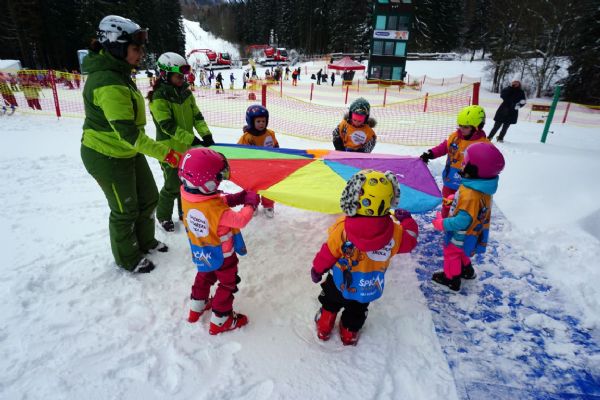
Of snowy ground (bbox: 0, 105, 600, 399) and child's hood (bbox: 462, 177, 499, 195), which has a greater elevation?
child's hood (bbox: 462, 177, 499, 195)

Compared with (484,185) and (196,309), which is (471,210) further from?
(196,309)

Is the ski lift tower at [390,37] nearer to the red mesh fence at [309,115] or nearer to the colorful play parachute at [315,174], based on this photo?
the red mesh fence at [309,115]

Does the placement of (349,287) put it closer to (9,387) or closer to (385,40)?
(9,387)

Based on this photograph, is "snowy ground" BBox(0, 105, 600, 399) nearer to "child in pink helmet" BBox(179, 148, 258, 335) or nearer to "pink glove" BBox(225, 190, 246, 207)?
"child in pink helmet" BBox(179, 148, 258, 335)

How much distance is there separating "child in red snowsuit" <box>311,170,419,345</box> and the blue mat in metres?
0.91

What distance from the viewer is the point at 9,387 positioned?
2305mm

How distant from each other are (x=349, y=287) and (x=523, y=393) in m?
1.52

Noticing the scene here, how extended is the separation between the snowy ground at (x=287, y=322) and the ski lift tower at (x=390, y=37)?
1120 inches

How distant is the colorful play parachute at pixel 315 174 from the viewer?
124 inches

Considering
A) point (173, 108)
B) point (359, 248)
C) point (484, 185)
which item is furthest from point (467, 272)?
point (173, 108)

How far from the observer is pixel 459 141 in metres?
4.48

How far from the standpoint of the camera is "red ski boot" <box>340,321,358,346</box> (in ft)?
9.37

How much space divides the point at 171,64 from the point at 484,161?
138 inches

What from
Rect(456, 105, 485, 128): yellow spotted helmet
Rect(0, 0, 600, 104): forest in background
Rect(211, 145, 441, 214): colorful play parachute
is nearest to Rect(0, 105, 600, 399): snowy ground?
Rect(211, 145, 441, 214): colorful play parachute
